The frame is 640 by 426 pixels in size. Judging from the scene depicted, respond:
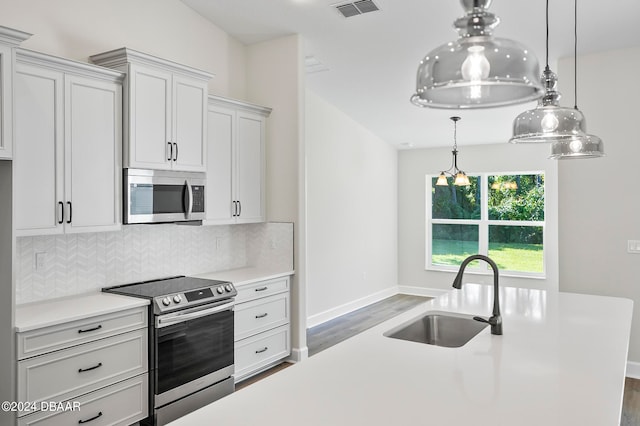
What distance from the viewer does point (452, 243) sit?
25.7 feet

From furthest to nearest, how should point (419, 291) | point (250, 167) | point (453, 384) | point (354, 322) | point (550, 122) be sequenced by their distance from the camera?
point (419, 291)
point (354, 322)
point (250, 167)
point (550, 122)
point (453, 384)

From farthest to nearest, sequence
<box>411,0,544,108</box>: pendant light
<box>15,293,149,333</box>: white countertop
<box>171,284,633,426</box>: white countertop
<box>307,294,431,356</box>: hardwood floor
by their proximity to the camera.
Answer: <box>307,294,431,356</box>: hardwood floor < <box>15,293,149,333</box>: white countertop < <box>171,284,633,426</box>: white countertop < <box>411,0,544,108</box>: pendant light

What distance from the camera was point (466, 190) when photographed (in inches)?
306

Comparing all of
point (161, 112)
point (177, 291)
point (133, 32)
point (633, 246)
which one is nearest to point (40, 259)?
point (177, 291)

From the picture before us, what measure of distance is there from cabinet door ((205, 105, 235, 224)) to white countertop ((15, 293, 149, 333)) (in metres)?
1.16

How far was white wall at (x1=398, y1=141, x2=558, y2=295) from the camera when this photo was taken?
7.00 meters

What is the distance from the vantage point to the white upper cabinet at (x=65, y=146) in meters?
2.83

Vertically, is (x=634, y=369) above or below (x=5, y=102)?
below

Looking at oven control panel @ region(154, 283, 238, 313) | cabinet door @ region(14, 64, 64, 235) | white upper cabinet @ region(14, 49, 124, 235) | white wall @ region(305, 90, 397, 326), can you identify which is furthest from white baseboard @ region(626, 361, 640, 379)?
cabinet door @ region(14, 64, 64, 235)

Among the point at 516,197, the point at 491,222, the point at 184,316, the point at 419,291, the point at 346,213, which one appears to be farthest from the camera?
the point at 419,291

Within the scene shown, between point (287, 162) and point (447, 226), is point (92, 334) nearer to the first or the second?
point (287, 162)

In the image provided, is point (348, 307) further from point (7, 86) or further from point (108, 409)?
point (7, 86)

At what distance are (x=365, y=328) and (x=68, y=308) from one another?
3.78 meters

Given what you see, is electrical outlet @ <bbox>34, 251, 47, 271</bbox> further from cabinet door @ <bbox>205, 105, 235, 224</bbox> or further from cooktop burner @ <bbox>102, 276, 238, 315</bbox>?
cabinet door @ <bbox>205, 105, 235, 224</bbox>
